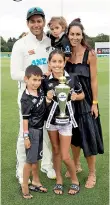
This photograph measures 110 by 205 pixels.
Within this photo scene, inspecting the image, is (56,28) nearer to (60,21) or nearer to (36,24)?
(60,21)

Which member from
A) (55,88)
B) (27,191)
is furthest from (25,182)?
(55,88)

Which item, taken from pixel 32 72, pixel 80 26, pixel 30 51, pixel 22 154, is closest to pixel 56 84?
pixel 32 72

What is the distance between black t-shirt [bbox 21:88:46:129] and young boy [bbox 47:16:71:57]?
539mm

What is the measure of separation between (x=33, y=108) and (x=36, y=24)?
90 centimetres

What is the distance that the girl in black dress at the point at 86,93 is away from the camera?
3.73m

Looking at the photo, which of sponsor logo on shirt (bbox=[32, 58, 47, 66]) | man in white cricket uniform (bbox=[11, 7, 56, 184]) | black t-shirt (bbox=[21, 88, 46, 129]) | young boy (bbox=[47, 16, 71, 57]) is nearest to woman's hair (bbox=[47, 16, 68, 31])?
young boy (bbox=[47, 16, 71, 57])

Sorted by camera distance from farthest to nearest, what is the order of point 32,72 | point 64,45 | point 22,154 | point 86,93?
point 22,154
point 86,93
point 64,45
point 32,72

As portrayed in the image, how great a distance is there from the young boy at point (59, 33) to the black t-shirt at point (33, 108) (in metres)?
0.54

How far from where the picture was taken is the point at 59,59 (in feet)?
11.6

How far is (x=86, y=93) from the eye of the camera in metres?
3.86

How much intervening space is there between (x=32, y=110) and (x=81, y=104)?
0.57 metres

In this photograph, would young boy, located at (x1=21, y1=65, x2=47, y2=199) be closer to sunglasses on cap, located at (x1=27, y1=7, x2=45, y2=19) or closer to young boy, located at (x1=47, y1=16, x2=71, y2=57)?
young boy, located at (x1=47, y1=16, x2=71, y2=57)

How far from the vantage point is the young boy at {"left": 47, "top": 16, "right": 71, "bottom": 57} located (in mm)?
3750

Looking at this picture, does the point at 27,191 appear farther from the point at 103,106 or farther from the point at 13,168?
the point at 103,106
